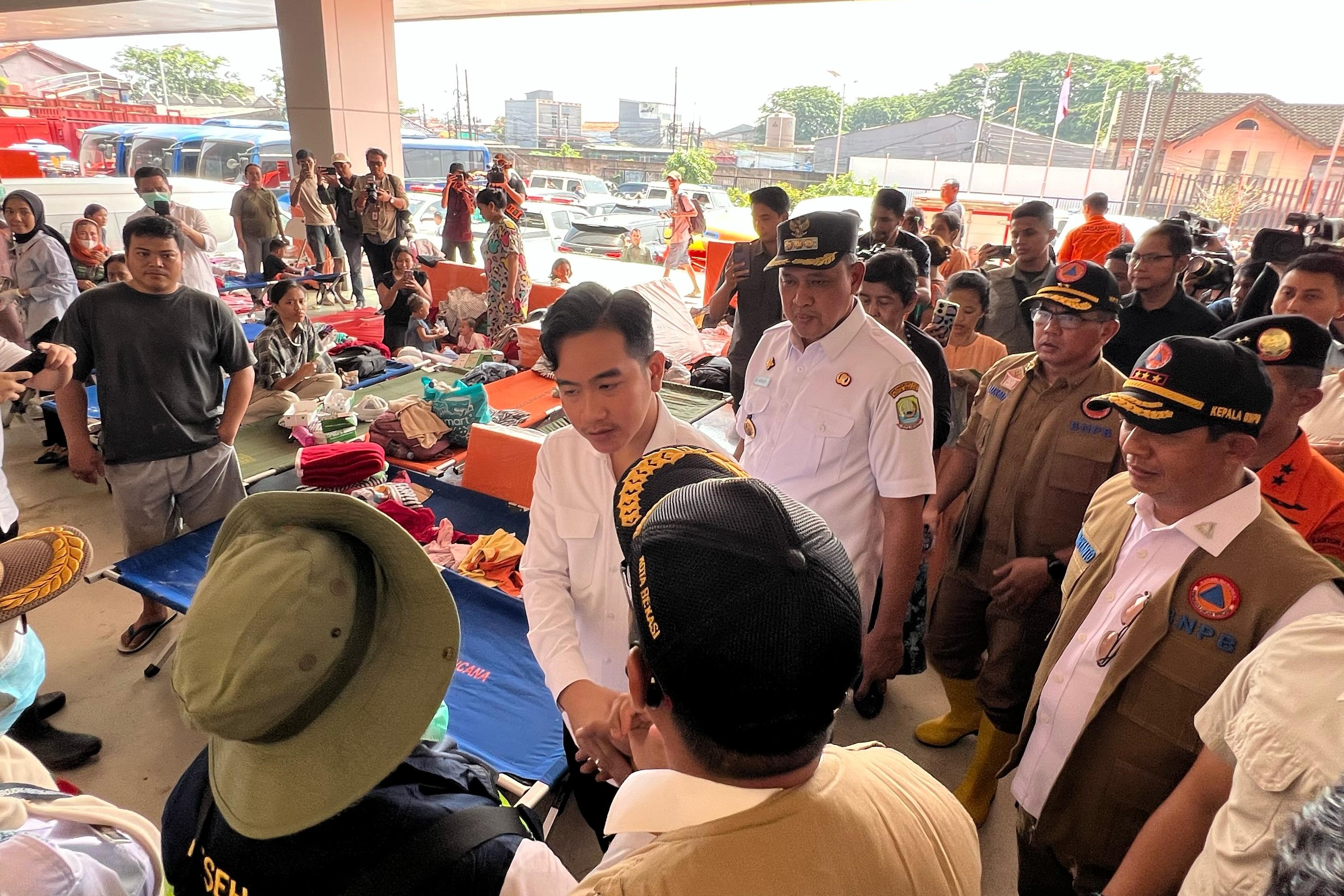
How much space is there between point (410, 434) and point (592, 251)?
34.3 feet

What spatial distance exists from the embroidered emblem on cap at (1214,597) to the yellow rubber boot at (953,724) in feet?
5.04

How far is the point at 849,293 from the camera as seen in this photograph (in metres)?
2.14

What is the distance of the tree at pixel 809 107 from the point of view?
3212 cm

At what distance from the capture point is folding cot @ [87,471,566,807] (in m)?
2.29

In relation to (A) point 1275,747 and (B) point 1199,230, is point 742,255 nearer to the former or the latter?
(A) point 1275,747

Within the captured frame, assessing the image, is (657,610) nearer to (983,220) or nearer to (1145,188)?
(983,220)

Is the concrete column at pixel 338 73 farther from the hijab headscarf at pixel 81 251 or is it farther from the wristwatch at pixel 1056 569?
the wristwatch at pixel 1056 569

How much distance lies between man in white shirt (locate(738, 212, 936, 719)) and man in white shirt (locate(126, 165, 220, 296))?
5.16 metres

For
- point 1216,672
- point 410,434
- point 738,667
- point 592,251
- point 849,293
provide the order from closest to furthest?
1. point 738,667
2. point 1216,672
3. point 849,293
4. point 410,434
5. point 592,251

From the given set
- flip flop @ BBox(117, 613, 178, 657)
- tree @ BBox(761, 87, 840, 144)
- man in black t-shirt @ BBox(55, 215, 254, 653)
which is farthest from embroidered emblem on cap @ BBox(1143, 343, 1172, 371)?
tree @ BBox(761, 87, 840, 144)

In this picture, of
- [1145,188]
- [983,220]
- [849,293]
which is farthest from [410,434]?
[1145,188]

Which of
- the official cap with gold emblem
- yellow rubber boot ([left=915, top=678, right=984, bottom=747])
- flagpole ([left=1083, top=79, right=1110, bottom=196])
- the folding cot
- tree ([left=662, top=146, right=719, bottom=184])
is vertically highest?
flagpole ([left=1083, top=79, right=1110, bottom=196])

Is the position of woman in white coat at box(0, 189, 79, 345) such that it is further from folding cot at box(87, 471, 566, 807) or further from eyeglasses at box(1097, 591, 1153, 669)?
eyeglasses at box(1097, 591, 1153, 669)

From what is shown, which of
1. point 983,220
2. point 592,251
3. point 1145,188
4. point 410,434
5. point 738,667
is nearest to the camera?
point 738,667
